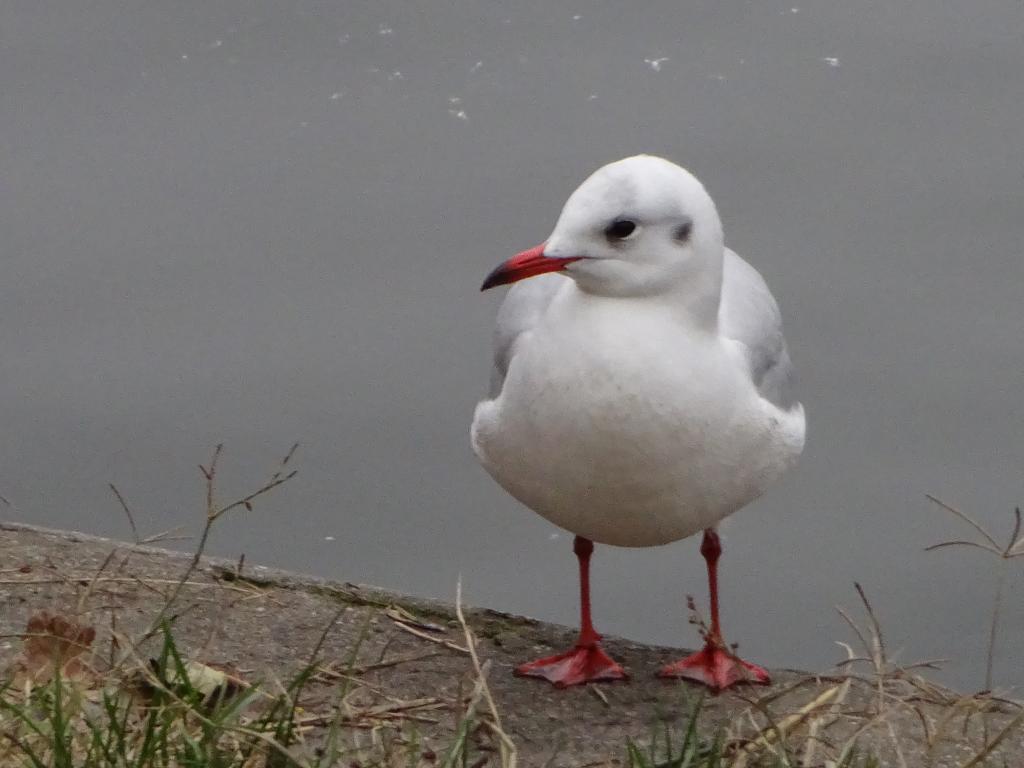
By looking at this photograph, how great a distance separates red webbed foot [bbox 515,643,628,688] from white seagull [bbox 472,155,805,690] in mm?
334

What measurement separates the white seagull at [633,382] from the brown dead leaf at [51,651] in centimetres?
84

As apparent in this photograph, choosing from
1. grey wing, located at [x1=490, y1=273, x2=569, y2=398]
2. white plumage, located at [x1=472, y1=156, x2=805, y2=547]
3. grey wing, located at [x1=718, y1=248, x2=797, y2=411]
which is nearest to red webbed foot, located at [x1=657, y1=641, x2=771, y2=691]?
white plumage, located at [x1=472, y1=156, x2=805, y2=547]

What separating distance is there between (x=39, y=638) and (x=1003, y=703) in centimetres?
173

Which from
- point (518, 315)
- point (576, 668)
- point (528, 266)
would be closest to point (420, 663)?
point (576, 668)

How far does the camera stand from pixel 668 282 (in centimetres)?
328

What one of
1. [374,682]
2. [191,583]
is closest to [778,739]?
[374,682]

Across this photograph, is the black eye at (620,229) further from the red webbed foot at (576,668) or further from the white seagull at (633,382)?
the red webbed foot at (576,668)

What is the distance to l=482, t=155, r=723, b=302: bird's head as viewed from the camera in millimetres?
3201

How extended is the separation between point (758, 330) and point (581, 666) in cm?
75

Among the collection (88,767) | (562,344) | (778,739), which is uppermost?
(562,344)

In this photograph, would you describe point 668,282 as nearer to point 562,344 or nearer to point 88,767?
point 562,344

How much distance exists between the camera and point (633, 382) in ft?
10.5

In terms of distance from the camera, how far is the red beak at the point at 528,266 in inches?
127

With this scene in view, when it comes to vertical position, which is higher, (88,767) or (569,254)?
(569,254)
